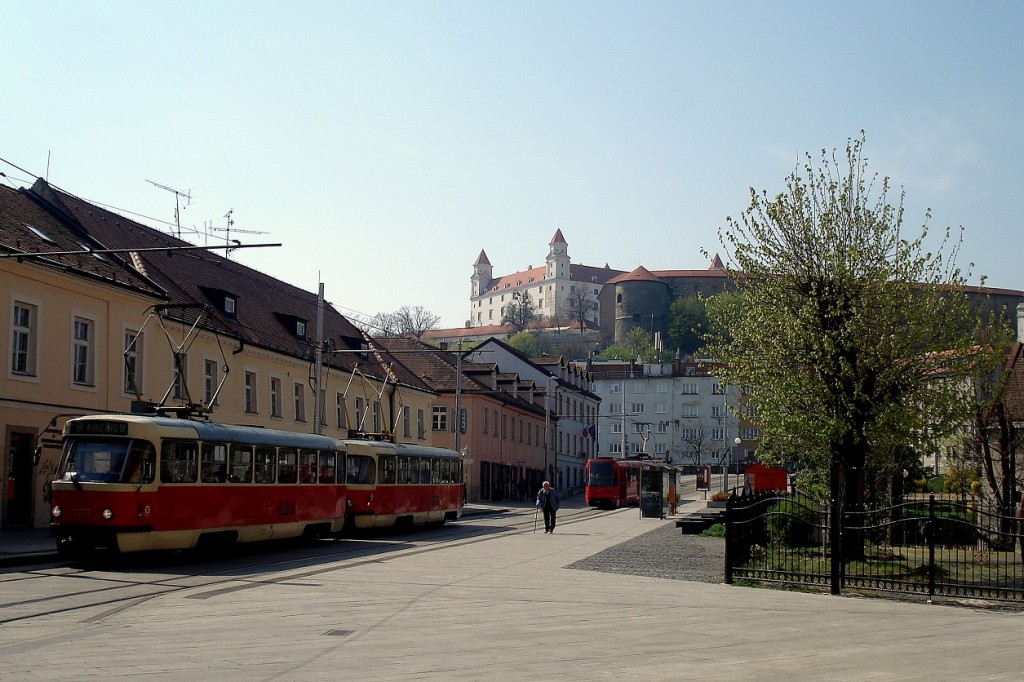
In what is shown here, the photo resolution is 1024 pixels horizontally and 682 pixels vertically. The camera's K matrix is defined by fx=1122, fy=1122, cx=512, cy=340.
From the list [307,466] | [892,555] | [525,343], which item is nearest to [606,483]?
[307,466]

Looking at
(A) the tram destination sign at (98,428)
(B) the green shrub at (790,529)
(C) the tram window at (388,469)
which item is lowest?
(B) the green shrub at (790,529)

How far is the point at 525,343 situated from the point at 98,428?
157 metres

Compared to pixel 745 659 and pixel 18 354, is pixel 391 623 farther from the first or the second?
pixel 18 354

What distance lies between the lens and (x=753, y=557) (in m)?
19.3

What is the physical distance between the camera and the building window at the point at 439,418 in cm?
6656

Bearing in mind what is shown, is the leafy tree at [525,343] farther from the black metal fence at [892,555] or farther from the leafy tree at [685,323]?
the black metal fence at [892,555]

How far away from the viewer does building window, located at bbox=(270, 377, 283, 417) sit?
4200 centimetres

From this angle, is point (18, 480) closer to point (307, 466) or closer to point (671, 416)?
point (307, 466)

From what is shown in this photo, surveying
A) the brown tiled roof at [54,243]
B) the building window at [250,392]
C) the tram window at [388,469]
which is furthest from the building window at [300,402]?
the tram window at [388,469]

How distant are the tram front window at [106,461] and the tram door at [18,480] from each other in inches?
357

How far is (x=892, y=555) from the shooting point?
19203 millimetres

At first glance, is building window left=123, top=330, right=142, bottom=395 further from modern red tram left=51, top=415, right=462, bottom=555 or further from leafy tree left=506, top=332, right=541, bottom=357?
leafy tree left=506, top=332, right=541, bottom=357

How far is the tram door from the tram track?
678 cm

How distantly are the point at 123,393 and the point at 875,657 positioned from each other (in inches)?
1017
